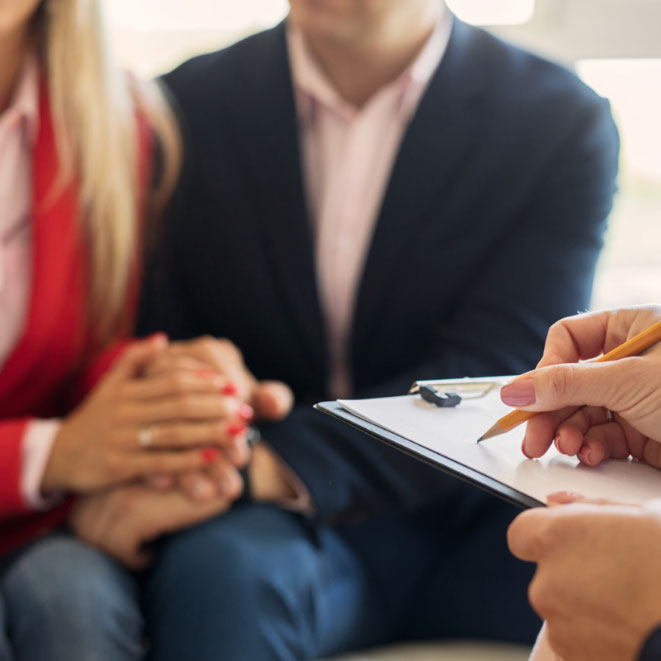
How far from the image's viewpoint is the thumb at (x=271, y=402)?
2.67 feet

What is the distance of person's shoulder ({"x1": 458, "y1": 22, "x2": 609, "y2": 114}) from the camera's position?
817 millimetres

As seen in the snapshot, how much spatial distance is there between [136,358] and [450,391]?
0.45m

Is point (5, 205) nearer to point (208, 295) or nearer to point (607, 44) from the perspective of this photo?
point (208, 295)

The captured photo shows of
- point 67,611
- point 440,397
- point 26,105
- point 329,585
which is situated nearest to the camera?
point 440,397

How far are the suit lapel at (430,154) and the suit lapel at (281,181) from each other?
0.09 meters

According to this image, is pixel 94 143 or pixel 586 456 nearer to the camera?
pixel 586 456

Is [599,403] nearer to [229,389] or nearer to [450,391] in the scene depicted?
[450,391]

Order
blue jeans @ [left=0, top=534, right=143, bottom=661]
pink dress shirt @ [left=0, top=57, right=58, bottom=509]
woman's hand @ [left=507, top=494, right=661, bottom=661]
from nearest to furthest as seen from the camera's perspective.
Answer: woman's hand @ [left=507, top=494, right=661, bottom=661] → blue jeans @ [left=0, top=534, right=143, bottom=661] → pink dress shirt @ [left=0, top=57, right=58, bottom=509]

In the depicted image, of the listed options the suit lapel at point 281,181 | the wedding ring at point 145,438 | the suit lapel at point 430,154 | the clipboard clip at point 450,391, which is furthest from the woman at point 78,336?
the clipboard clip at point 450,391

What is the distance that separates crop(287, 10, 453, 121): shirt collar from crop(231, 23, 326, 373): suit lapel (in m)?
0.01

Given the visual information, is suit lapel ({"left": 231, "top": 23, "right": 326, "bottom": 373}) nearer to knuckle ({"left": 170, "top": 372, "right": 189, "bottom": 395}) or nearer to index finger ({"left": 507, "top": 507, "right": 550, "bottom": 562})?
knuckle ({"left": 170, "top": 372, "right": 189, "bottom": 395})

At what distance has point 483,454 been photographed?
394 mm

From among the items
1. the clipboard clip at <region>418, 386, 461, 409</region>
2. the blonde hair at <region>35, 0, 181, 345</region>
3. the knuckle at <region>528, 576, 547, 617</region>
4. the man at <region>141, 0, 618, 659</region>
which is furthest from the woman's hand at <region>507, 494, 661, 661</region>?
the blonde hair at <region>35, 0, 181, 345</region>

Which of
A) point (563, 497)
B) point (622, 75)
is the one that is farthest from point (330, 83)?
point (563, 497)
